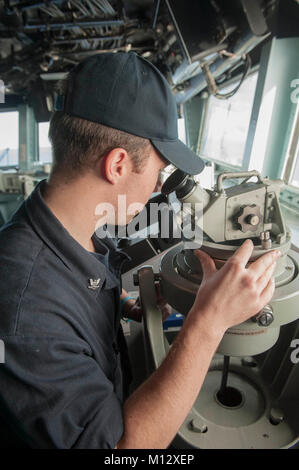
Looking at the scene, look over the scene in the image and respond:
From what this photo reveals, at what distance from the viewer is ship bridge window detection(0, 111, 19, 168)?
19.9 feet

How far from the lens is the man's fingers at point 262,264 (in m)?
0.76

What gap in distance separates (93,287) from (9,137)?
6321 mm

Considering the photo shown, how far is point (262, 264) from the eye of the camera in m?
0.78

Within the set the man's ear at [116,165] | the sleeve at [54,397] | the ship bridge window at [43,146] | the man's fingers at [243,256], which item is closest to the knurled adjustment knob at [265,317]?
the man's fingers at [243,256]

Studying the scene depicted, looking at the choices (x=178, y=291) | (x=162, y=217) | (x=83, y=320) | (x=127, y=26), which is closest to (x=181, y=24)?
(x=127, y=26)

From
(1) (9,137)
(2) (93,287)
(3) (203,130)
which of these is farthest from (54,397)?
(1) (9,137)

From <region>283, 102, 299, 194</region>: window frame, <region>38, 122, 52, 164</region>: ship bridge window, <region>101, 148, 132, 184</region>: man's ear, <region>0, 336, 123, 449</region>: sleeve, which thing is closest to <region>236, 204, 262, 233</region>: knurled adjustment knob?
<region>101, 148, 132, 184</region>: man's ear

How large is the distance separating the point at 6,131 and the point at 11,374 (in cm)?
656

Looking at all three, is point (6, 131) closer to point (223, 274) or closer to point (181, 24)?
point (181, 24)

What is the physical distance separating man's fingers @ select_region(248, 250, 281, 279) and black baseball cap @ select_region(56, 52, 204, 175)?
12.4 inches

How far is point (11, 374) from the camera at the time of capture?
60 cm

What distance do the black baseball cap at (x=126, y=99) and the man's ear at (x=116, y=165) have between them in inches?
2.7

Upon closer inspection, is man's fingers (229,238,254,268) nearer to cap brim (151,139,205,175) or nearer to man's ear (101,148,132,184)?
cap brim (151,139,205,175)
